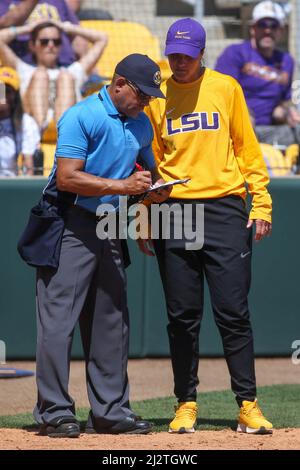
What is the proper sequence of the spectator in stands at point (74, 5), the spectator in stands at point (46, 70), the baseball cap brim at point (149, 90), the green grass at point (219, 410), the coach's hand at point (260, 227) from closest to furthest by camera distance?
the baseball cap brim at point (149, 90)
the coach's hand at point (260, 227)
the green grass at point (219, 410)
the spectator in stands at point (46, 70)
the spectator in stands at point (74, 5)

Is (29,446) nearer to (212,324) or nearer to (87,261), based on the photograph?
(87,261)

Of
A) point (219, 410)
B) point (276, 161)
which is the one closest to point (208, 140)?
point (219, 410)

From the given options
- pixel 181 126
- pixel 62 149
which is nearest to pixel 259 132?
pixel 181 126

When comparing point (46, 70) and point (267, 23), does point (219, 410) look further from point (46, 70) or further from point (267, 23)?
point (267, 23)

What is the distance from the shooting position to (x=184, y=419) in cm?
492

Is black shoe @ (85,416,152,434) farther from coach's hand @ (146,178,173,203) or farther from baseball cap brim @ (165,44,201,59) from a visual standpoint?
baseball cap brim @ (165,44,201,59)

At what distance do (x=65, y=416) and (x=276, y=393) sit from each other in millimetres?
2200

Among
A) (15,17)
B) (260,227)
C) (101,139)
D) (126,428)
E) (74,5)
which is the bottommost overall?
(126,428)

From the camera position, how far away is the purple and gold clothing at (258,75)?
8.52m

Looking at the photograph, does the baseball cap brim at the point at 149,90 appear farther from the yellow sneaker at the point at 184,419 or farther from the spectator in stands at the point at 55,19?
the spectator in stands at the point at 55,19

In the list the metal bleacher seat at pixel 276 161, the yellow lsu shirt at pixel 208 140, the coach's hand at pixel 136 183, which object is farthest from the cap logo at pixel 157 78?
the metal bleacher seat at pixel 276 161

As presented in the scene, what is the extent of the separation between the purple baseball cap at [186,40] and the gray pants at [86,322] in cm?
95

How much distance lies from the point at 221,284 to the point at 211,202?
41 centimetres

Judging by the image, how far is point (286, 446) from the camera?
4445 mm
